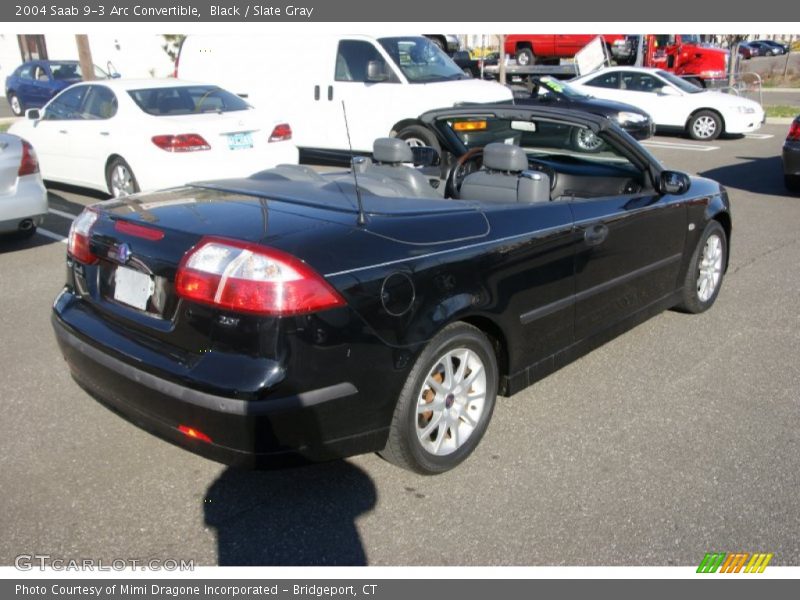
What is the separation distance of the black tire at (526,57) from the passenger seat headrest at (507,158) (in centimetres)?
2523

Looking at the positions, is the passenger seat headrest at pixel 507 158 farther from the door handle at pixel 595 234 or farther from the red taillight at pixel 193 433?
the red taillight at pixel 193 433

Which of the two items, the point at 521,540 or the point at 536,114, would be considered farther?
the point at 536,114

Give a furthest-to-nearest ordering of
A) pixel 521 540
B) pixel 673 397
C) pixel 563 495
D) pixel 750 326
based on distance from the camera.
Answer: pixel 750 326 → pixel 673 397 → pixel 563 495 → pixel 521 540

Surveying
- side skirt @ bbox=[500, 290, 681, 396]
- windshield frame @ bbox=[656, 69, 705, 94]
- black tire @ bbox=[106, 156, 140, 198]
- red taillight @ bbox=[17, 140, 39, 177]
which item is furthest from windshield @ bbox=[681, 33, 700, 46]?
side skirt @ bbox=[500, 290, 681, 396]

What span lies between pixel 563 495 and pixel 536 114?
83.7 inches

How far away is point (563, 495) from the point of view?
3.15m

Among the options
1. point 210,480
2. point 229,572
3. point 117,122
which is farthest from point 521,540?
point 117,122

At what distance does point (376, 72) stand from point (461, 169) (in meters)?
7.03

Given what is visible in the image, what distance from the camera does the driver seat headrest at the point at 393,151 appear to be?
429 centimetres

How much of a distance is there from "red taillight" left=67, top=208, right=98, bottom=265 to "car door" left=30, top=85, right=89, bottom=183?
654 cm

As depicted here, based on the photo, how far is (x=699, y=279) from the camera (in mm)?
5223

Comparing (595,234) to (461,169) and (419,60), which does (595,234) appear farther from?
(419,60)

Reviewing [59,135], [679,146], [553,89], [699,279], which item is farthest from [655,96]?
[699,279]
